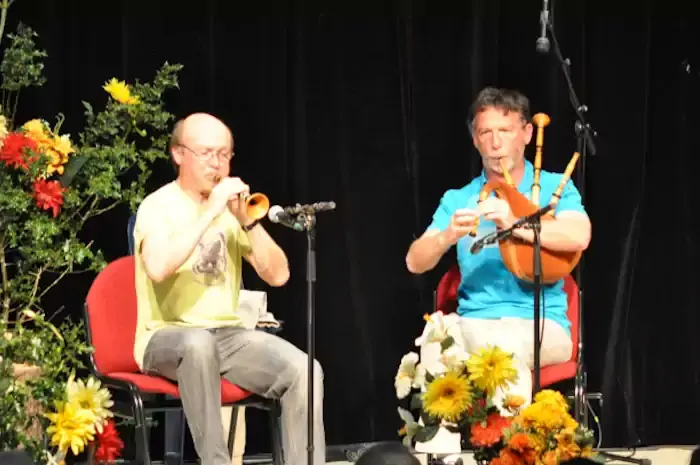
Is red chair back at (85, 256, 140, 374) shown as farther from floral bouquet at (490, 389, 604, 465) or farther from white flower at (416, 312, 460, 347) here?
floral bouquet at (490, 389, 604, 465)

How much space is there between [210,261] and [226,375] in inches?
14.4

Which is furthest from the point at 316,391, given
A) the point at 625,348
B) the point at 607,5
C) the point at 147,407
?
the point at 607,5

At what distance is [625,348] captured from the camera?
16.5 ft

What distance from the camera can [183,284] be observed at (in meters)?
3.81

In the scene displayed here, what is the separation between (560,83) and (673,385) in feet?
4.43

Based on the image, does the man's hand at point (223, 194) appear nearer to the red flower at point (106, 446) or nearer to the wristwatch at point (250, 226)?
the wristwatch at point (250, 226)

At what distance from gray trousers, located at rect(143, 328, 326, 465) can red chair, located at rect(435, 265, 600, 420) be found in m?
0.60

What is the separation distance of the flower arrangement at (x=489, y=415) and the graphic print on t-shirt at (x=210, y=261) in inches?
32.8

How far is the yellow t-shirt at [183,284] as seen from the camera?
379cm

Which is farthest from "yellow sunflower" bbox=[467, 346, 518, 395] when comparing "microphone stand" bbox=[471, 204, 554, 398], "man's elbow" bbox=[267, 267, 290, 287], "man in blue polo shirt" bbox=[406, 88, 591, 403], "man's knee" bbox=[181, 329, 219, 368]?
"man's elbow" bbox=[267, 267, 290, 287]

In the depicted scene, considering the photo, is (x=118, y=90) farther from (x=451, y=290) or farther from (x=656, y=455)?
(x=656, y=455)

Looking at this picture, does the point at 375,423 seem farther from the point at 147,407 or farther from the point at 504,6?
the point at 504,6

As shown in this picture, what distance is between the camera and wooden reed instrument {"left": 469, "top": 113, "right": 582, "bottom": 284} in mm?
3834

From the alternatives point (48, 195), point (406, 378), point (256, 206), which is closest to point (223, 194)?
point (256, 206)
